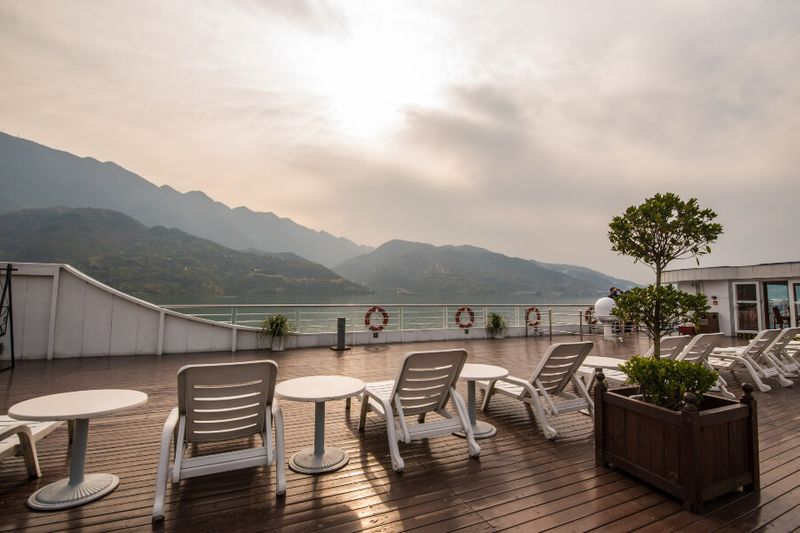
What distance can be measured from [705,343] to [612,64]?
184 inches

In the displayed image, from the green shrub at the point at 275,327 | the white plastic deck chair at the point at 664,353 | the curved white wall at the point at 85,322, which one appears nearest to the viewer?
the white plastic deck chair at the point at 664,353

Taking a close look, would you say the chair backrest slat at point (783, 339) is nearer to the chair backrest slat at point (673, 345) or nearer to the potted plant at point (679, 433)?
the chair backrest slat at point (673, 345)

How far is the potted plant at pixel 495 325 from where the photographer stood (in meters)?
10.2

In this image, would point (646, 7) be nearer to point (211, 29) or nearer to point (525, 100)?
point (525, 100)

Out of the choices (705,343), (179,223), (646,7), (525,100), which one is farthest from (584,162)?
(179,223)

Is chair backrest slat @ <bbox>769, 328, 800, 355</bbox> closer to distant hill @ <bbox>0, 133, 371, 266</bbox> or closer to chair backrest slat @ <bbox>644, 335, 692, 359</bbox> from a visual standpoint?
chair backrest slat @ <bbox>644, 335, 692, 359</bbox>

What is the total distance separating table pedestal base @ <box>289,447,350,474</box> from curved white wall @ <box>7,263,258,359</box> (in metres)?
5.81

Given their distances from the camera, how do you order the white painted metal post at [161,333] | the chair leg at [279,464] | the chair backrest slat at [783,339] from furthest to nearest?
the white painted metal post at [161,333] < the chair backrest slat at [783,339] < the chair leg at [279,464]

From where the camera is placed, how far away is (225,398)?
2.19 metres

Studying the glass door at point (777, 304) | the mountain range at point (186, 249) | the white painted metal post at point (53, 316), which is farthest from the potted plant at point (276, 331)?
the mountain range at point (186, 249)

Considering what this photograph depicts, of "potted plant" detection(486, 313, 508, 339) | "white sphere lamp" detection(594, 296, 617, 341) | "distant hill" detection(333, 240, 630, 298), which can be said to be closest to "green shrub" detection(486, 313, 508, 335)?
"potted plant" detection(486, 313, 508, 339)

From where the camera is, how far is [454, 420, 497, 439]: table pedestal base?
126 inches

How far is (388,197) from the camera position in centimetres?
1953

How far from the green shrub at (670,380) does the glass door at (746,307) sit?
1215cm
